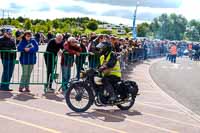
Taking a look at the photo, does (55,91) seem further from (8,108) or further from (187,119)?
(187,119)

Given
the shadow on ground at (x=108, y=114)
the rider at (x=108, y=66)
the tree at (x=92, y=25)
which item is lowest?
the shadow on ground at (x=108, y=114)

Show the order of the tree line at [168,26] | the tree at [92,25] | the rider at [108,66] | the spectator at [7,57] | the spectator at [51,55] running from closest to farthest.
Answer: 1. the rider at [108,66]
2. the spectator at [7,57]
3. the spectator at [51,55]
4. the tree line at [168,26]
5. the tree at [92,25]

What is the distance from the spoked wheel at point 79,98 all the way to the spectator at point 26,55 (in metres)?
2.74

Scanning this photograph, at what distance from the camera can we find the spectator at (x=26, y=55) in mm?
13250

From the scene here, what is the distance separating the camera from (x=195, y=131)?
9680 mm

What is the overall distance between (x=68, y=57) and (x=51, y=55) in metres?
0.52

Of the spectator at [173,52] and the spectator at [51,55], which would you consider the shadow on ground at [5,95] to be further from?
the spectator at [173,52]

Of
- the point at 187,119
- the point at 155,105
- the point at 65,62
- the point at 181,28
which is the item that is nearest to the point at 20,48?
the point at 65,62

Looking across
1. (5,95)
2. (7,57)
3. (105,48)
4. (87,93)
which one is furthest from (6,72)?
(105,48)

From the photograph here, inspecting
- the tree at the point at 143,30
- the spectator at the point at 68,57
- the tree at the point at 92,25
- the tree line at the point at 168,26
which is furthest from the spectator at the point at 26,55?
the tree at the point at 92,25

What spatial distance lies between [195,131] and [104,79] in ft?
8.43

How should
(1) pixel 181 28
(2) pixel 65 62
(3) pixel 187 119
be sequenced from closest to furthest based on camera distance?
(3) pixel 187 119
(2) pixel 65 62
(1) pixel 181 28

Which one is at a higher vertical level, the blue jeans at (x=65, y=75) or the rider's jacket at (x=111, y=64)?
the rider's jacket at (x=111, y=64)

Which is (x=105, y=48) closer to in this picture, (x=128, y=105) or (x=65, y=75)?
(x=128, y=105)
